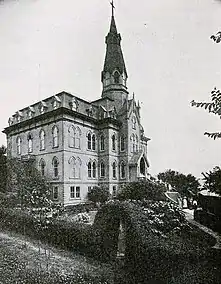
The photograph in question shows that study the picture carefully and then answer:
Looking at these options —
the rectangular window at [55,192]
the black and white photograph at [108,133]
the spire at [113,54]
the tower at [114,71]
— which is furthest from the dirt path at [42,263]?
the spire at [113,54]

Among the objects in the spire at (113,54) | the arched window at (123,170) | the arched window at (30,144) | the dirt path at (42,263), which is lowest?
the dirt path at (42,263)

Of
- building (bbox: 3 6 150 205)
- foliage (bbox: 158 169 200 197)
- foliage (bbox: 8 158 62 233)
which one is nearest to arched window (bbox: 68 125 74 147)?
building (bbox: 3 6 150 205)

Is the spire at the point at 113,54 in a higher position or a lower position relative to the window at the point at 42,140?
higher

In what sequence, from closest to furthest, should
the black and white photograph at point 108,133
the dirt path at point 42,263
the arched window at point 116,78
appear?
the dirt path at point 42,263 < the black and white photograph at point 108,133 < the arched window at point 116,78

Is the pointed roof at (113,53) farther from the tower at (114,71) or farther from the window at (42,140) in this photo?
the window at (42,140)

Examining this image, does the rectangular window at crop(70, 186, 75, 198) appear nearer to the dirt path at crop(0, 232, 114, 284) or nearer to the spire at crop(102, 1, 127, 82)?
the dirt path at crop(0, 232, 114, 284)

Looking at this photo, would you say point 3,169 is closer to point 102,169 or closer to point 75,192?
point 75,192

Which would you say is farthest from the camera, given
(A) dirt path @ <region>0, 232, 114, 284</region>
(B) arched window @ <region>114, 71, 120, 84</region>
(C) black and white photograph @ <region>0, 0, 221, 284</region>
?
(B) arched window @ <region>114, 71, 120, 84</region>

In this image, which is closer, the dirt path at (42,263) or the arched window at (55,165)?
the dirt path at (42,263)
